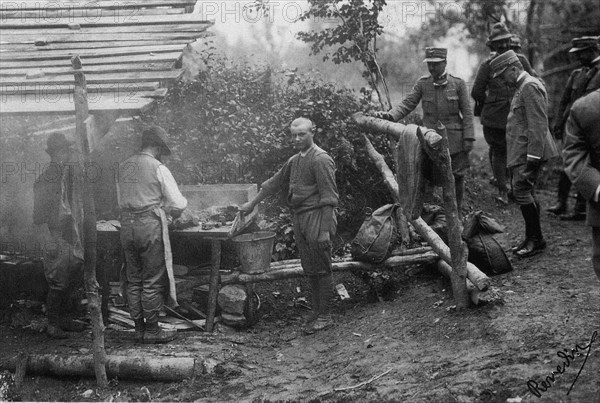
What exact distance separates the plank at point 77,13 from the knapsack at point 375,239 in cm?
417

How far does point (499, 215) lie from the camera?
10.0 metres

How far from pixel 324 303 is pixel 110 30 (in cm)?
464

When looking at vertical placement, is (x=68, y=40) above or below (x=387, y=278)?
above

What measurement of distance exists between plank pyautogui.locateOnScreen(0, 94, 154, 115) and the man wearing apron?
0.63 m

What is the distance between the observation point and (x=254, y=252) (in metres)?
7.38

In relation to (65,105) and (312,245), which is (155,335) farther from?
(65,105)

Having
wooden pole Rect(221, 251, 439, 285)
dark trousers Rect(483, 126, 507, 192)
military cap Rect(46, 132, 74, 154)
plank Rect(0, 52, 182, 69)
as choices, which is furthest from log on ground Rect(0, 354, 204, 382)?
dark trousers Rect(483, 126, 507, 192)

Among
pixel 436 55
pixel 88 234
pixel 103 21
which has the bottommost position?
pixel 88 234

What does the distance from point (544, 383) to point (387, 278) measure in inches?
155

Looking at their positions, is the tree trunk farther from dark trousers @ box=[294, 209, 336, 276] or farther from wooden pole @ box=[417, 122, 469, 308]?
dark trousers @ box=[294, 209, 336, 276]

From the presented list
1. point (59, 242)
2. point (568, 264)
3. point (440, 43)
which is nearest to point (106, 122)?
point (59, 242)

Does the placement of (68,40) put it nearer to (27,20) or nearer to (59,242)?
(27,20)

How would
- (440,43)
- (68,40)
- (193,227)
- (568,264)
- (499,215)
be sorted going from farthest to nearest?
(440,43)
(499,215)
(68,40)
(193,227)
(568,264)
